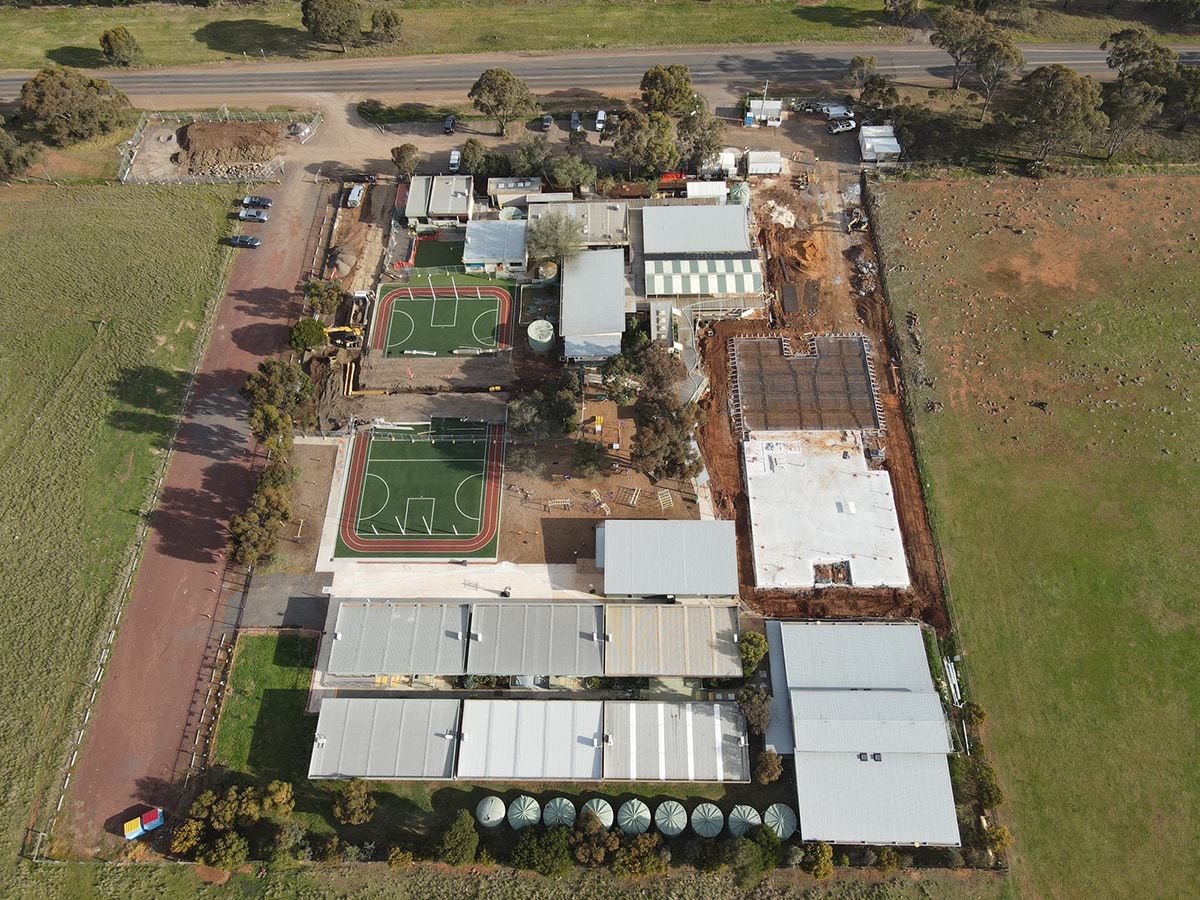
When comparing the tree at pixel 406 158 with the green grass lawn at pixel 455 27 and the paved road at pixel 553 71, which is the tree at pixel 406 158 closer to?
the paved road at pixel 553 71

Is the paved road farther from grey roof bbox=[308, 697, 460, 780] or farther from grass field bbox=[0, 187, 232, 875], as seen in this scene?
grey roof bbox=[308, 697, 460, 780]

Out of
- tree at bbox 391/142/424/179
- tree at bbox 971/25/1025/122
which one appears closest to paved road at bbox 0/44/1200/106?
tree at bbox 971/25/1025/122

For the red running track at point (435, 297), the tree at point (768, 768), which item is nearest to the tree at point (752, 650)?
the tree at point (768, 768)

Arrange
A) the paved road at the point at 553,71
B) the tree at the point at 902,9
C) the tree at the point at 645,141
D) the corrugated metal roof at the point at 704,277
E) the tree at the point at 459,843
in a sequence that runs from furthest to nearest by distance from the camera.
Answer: the tree at the point at 902,9 → the paved road at the point at 553,71 → the tree at the point at 645,141 → the corrugated metal roof at the point at 704,277 → the tree at the point at 459,843

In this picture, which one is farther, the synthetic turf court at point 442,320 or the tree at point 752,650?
the synthetic turf court at point 442,320

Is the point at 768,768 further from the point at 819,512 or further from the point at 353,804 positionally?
the point at 353,804

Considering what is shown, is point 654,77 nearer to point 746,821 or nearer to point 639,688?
point 639,688
